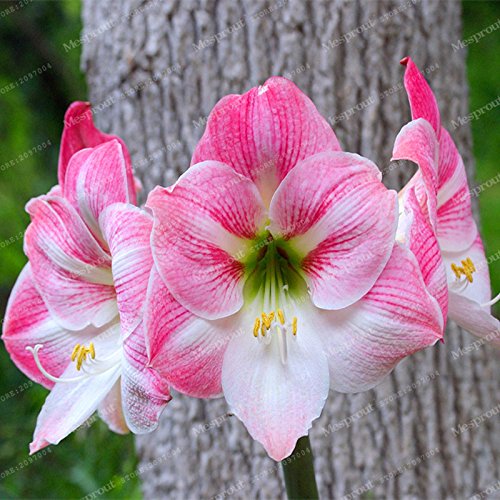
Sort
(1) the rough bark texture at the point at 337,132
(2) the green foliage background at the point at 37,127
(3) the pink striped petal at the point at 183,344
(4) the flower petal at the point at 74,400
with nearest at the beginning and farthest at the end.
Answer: (3) the pink striped petal at the point at 183,344 < (4) the flower petal at the point at 74,400 < (1) the rough bark texture at the point at 337,132 < (2) the green foliage background at the point at 37,127

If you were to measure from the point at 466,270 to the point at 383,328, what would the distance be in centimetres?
17

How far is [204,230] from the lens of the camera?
0.67 meters

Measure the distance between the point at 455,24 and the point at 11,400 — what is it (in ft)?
5.05

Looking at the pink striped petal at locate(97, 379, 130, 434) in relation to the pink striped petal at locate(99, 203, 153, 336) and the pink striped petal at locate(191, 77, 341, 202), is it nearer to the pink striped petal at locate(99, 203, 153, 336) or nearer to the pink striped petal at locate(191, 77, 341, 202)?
the pink striped petal at locate(99, 203, 153, 336)

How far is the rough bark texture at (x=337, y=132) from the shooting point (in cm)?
140

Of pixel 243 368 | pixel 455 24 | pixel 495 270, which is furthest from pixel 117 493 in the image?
A: pixel 495 270

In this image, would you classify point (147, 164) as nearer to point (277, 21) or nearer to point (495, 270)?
point (277, 21)

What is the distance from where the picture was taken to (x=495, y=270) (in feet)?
8.00

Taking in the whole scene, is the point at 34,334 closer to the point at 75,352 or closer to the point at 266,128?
the point at 75,352

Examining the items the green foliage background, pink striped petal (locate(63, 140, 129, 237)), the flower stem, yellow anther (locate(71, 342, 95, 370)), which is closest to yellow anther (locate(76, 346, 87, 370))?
yellow anther (locate(71, 342, 95, 370))

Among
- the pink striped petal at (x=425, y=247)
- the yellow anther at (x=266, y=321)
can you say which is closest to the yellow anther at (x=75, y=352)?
the yellow anther at (x=266, y=321)

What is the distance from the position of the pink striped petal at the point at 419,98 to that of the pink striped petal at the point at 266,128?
0.29 feet

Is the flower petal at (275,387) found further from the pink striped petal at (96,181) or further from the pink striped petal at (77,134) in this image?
the pink striped petal at (77,134)

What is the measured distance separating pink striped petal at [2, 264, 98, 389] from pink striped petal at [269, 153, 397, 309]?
0.28 metres
